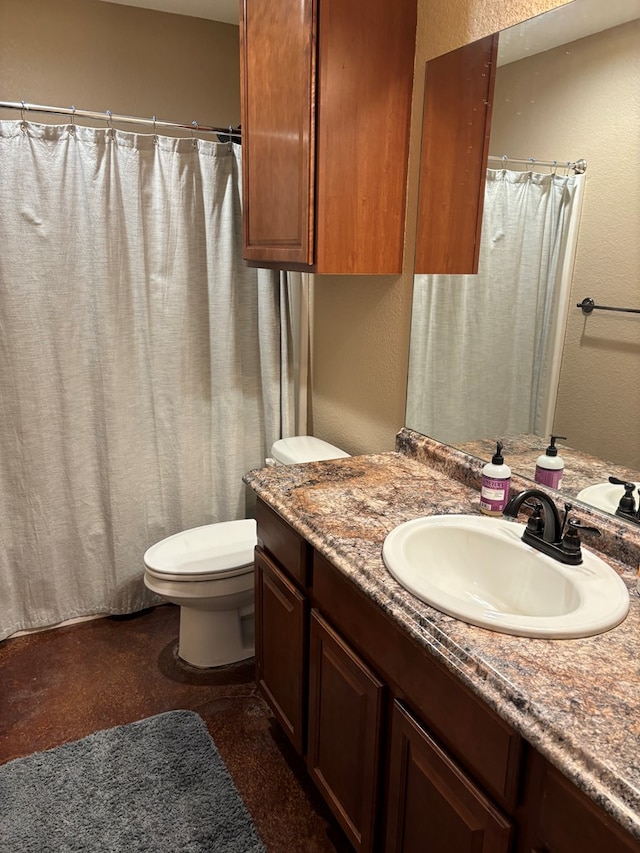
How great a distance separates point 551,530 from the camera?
52.3 inches

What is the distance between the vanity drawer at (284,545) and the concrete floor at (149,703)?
26.7 inches

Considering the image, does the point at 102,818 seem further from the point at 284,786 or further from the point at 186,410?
the point at 186,410

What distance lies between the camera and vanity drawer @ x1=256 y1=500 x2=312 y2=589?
157cm

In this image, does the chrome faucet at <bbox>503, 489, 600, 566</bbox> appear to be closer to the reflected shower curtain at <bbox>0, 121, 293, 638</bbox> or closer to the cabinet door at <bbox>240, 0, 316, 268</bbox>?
the cabinet door at <bbox>240, 0, 316, 268</bbox>

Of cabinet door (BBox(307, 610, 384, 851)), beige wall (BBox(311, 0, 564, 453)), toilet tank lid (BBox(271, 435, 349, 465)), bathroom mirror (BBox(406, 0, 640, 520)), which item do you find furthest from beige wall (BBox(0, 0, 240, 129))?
cabinet door (BBox(307, 610, 384, 851))

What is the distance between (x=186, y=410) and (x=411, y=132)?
4.44ft

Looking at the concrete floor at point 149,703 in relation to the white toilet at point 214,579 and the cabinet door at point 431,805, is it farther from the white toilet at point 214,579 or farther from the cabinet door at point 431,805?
the cabinet door at point 431,805

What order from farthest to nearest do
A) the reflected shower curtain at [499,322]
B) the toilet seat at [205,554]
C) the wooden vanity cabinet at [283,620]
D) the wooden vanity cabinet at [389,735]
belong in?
the toilet seat at [205,554] < the wooden vanity cabinet at [283,620] < the reflected shower curtain at [499,322] < the wooden vanity cabinet at [389,735]

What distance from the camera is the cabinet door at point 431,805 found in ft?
3.26

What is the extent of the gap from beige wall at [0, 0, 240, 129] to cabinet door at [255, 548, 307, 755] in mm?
2092

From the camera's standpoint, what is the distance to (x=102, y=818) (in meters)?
1.71

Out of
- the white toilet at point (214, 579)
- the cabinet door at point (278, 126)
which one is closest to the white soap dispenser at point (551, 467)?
the cabinet door at point (278, 126)

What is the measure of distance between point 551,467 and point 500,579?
307 millimetres

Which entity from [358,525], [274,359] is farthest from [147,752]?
[274,359]
